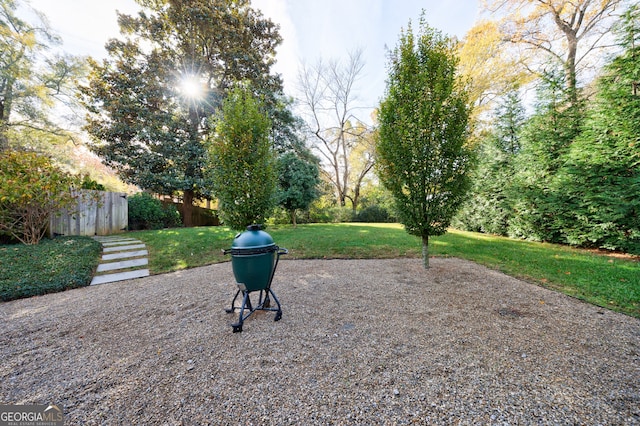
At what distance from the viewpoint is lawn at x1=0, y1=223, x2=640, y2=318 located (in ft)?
11.4

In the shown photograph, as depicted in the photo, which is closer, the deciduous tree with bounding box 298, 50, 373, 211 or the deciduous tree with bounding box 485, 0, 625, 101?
the deciduous tree with bounding box 485, 0, 625, 101

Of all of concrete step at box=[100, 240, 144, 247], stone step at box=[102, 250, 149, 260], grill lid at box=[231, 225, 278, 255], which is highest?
grill lid at box=[231, 225, 278, 255]

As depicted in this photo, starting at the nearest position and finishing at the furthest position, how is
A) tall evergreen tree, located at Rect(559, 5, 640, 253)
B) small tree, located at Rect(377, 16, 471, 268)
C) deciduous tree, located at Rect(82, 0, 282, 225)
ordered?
small tree, located at Rect(377, 16, 471, 268)
tall evergreen tree, located at Rect(559, 5, 640, 253)
deciduous tree, located at Rect(82, 0, 282, 225)

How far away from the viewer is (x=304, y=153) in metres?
14.2

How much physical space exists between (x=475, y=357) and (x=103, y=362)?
3293 mm

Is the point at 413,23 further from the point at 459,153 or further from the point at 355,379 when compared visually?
the point at 355,379

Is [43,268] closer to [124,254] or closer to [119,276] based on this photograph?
[119,276]

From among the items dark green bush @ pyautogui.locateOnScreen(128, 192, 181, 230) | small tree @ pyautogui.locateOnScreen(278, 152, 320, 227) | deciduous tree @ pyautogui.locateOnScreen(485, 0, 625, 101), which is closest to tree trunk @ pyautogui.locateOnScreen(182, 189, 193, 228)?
dark green bush @ pyautogui.locateOnScreen(128, 192, 181, 230)

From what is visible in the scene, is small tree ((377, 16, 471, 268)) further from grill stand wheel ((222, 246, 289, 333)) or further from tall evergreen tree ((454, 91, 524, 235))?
tall evergreen tree ((454, 91, 524, 235))

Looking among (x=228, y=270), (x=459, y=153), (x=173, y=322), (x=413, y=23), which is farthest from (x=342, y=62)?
(x=173, y=322)

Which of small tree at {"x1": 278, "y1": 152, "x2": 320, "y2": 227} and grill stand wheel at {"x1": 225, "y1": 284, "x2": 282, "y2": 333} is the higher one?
small tree at {"x1": 278, "y1": 152, "x2": 320, "y2": 227}

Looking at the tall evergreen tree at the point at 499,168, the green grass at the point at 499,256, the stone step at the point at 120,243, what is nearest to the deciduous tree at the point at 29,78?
the stone step at the point at 120,243

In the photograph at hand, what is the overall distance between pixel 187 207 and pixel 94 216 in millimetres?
4104

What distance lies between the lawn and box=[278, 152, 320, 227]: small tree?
11.3 feet
